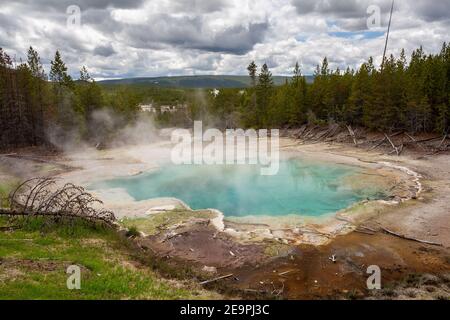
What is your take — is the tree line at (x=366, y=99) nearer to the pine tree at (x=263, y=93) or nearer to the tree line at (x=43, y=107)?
the pine tree at (x=263, y=93)

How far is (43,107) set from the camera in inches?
1662

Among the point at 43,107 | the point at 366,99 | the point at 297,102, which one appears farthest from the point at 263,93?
the point at 43,107

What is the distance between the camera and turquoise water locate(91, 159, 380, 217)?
21719 millimetres

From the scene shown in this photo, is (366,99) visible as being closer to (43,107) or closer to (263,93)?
(263,93)

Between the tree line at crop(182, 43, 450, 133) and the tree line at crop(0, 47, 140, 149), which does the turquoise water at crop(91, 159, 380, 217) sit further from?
the tree line at crop(0, 47, 140, 149)

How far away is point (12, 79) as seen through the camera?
39.4 meters

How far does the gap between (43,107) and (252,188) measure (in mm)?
29488

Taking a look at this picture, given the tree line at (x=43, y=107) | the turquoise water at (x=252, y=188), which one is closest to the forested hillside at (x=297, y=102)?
the tree line at (x=43, y=107)

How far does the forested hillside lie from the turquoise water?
1342cm

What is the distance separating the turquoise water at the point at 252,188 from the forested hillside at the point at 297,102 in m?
13.4

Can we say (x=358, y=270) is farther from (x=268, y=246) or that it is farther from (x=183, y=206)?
(x=183, y=206)

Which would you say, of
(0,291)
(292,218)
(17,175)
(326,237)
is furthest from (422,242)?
(17,175)

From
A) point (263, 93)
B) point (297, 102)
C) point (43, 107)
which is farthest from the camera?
point (263, 93)
